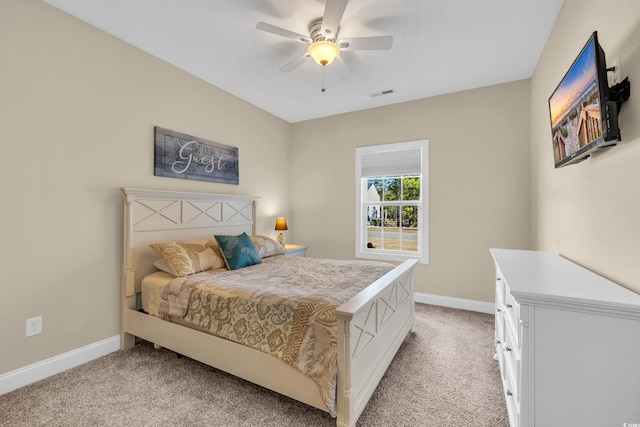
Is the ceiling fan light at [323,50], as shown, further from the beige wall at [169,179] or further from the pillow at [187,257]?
the pillow at [187,257]

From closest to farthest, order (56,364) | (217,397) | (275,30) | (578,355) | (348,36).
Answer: (578,355), (217,397), (275,30), (56,364), (348,36)

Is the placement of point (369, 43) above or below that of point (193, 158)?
above

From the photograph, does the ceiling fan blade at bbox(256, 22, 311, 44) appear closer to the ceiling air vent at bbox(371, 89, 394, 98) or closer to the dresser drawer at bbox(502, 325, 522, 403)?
the ceiling air vent at bbox(371, 89, 394, 98)

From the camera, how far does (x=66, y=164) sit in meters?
2.22

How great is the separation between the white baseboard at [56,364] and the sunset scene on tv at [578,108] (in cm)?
376

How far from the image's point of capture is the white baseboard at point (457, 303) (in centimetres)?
339

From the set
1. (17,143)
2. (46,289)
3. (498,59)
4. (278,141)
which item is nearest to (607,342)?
(498,59)

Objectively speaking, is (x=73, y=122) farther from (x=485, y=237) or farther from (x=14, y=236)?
(x=485, y=237)

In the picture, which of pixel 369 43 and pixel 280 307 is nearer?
pixel 280 307

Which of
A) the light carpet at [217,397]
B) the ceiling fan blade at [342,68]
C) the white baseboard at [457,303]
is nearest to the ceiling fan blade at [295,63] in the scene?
the ceiling fan blade at [342,68]

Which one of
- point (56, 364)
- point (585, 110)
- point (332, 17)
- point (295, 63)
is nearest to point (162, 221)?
point (56, 364)

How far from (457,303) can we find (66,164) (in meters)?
4.34

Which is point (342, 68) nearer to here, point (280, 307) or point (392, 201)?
point (392, 201)

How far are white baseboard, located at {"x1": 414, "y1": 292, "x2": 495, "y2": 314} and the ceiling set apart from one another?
106 inches
